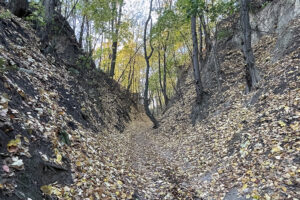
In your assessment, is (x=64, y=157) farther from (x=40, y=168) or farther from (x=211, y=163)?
(x=211, y=163)

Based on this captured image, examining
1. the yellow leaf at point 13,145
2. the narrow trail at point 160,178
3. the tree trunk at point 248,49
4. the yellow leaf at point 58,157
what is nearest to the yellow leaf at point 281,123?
the narrow trail at point 160,178

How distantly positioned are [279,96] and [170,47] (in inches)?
A: 521

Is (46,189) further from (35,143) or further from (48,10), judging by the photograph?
(48,10)

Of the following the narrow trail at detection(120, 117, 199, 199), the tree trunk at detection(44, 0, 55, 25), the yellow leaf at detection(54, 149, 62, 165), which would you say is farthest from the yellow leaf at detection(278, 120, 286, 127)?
A: the tree trunk at detection(44, 0, 55, 25)

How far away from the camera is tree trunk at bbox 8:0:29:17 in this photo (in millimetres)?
9445

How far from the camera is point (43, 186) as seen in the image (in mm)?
2889

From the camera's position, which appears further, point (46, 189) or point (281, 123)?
point (281, 123)

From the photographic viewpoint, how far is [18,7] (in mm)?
9562

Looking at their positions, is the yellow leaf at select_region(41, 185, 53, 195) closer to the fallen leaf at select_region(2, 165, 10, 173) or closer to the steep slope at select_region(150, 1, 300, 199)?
the fallen leaf at select_region(2, 165, 10, 173)

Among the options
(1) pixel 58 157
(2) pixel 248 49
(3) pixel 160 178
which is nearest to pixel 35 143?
(1) pixel 58 157

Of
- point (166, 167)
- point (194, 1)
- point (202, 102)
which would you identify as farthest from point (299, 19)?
point (166, 167)

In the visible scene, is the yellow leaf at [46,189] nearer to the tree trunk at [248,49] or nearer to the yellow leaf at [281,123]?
the yellow leaf at [281,123]

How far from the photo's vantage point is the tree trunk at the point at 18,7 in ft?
31.0

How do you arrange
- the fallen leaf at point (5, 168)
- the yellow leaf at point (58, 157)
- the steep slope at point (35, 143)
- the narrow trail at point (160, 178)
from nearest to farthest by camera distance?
the fallen leaf at point (5, 168)
the steep slope at point (35, 143)
the yellow leaf at point (58, 157)
the narrow trail at point (160, 178)
